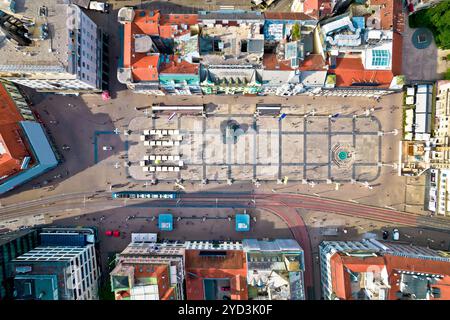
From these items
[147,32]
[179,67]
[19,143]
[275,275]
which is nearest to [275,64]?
[179,67]

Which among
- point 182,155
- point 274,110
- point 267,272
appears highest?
point 274,110

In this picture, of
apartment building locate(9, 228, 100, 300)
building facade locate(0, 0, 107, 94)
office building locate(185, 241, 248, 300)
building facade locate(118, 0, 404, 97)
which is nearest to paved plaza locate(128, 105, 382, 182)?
building facade locate(118, 0, 404, 97)

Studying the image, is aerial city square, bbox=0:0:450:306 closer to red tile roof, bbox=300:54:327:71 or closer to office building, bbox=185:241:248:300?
office building, bbox=185:241:248:300

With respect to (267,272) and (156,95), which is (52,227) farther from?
(267,272)

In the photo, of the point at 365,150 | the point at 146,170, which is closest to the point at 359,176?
the point at 365,150

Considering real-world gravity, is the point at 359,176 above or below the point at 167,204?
above

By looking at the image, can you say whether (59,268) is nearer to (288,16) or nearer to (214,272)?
(214,272)
